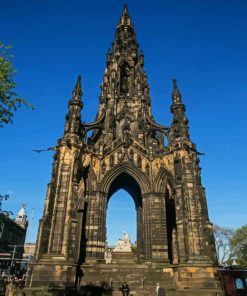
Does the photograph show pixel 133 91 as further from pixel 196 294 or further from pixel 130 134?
pixel 196 294

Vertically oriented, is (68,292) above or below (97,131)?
below

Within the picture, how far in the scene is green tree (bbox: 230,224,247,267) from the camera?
147 feet

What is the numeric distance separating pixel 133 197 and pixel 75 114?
933 cm

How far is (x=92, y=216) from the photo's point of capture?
1967 centimetres

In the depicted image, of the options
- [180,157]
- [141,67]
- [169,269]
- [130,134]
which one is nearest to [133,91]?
[141,67]

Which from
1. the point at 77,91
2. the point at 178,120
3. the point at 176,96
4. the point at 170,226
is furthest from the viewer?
the point at 176,96

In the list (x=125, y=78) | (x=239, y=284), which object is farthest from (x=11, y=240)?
(x=239, y=284)

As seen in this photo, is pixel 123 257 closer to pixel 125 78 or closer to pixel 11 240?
pixel 125 78

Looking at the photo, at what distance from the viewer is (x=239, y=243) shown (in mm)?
46031

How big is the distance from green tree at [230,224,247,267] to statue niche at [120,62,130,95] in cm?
3314

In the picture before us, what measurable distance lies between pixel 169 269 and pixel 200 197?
518cm

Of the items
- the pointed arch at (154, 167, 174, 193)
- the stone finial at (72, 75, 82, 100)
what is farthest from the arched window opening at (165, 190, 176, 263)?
the stone finial at (72, 75, 82, 100)

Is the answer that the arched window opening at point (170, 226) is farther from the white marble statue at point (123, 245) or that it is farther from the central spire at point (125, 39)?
the central spire at point (125, 39)

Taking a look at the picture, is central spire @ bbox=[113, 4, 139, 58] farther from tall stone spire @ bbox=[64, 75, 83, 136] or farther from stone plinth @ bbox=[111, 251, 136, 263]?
stone plinth @ bbox=[111, 251, 136, 263]
